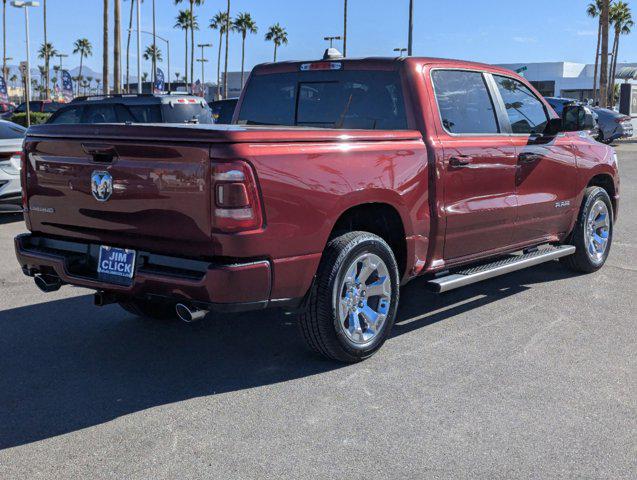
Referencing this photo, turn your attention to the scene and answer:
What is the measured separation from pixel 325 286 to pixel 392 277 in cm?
66

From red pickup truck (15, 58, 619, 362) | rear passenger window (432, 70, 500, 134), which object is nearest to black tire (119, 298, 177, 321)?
red pickup truck (15, 58, 619, 362)

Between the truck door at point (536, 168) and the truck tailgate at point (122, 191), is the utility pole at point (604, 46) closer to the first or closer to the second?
the truck door at point (536, 168)

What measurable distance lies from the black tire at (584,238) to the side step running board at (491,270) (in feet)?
0.84

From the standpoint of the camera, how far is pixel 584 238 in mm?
7176

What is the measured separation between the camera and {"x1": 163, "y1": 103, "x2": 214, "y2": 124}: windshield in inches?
457

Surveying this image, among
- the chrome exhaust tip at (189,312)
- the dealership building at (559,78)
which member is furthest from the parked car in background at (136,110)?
the dealership building at (559,78)

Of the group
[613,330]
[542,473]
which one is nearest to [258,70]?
[613,330]

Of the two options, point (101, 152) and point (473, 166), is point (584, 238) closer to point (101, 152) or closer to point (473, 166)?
point (473, 166)

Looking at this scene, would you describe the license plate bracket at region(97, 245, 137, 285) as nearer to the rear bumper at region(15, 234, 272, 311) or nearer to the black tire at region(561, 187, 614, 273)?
the rear bumper at region(15, 234, 272, 311)

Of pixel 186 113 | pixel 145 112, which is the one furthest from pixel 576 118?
pixel 145 112

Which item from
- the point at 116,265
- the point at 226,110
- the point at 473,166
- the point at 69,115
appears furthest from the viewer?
the point at 226,110

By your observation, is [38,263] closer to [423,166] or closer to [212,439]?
[212,439]

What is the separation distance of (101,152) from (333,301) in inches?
62.5

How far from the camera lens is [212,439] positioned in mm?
3684
